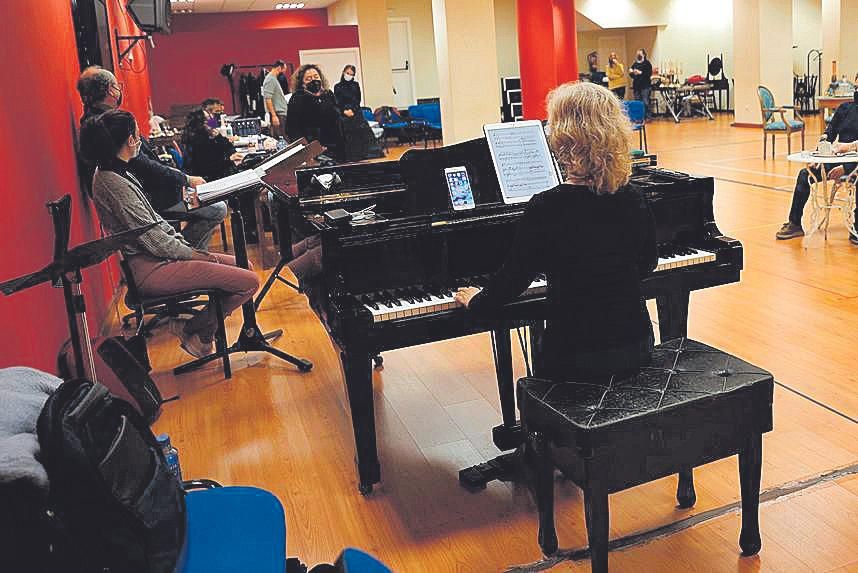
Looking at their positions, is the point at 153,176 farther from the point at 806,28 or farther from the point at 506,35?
the point at 506,35

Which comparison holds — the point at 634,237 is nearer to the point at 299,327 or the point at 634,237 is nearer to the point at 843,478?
the point at 843,478

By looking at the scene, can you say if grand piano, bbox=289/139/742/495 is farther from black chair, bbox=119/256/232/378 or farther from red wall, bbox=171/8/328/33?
red wall, bbox=171/8/328/33

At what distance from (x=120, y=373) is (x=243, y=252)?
5.15 feet

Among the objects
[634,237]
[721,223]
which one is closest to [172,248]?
[634,237]

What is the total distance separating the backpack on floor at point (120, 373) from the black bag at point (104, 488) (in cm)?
142

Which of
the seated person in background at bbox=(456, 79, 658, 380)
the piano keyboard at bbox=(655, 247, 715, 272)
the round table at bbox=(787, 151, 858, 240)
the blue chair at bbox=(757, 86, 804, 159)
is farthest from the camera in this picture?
the blue chair at bbox=(757, 86, 804, 159)

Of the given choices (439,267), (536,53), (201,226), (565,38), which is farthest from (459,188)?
(565,38)

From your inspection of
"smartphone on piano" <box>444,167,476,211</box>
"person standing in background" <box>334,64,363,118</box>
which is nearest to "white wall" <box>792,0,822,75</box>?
"person standing in background" <box>334,64,363,118</box>

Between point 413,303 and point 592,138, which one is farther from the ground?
point 592,138

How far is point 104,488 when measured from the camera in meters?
1.61

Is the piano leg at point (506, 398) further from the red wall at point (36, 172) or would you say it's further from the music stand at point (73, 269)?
the red wall at point (36, 172)

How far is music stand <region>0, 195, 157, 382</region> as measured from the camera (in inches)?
101

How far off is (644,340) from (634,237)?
0.31 m

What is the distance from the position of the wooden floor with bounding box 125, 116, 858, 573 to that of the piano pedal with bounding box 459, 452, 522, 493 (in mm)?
38
